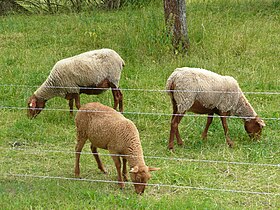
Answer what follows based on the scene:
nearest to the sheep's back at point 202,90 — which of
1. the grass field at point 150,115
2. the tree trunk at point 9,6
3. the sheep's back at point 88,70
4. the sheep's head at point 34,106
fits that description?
the grass field at point 150,115

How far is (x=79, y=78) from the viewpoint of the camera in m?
8.66

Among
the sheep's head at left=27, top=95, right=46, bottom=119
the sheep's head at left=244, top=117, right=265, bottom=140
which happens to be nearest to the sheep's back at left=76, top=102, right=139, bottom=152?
the sheep's head at left=244, top=117, right=265, bottom=140

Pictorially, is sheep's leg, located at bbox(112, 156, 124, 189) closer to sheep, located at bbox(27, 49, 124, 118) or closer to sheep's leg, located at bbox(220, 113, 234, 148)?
sheep's leg, located at bbox(220, 113, 234, 148)

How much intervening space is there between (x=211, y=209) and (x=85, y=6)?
1222cm

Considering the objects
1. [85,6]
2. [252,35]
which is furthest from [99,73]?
[85,6]


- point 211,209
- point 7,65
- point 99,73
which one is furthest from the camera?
point 7,65

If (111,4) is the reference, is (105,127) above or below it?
below

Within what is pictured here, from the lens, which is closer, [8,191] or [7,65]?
[8,191]

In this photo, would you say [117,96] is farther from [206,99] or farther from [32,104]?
[206,99]

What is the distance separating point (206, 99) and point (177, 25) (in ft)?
14.6

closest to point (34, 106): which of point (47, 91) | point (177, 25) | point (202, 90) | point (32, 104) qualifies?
point (32, 104)

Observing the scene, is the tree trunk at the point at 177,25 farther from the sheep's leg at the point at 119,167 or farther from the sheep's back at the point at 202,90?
the sheep's leg at the point at 119,167

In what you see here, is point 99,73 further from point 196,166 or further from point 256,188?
point 256,188

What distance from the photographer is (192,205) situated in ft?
18.9
